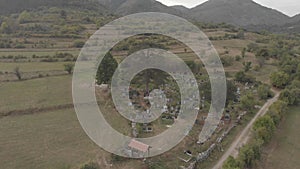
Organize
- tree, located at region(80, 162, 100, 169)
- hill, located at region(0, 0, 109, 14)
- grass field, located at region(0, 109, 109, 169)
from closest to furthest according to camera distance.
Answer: tree, located at region(80, 162, 100, 169) < grass field, located at region(0, 109, 109, 169) < hill, located at region(0, 0, 109, 14)

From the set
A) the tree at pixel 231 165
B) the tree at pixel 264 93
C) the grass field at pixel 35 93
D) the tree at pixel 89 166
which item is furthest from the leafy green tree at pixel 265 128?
the grass field at pixel 35 93

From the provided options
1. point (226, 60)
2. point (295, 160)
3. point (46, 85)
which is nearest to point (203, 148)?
point (295, 160)

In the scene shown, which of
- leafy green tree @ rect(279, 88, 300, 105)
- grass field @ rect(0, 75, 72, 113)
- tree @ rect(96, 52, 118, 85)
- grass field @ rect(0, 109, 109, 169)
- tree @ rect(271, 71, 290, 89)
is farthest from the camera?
tree @ rect(271, 71, 290, 89)

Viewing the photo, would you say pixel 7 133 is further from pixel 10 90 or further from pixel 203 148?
pixel 203 148

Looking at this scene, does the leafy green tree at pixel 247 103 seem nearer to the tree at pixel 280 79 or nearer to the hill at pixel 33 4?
the tree at pixel 280 79

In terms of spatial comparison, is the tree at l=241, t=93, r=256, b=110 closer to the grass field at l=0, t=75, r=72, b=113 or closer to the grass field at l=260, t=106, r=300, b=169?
the grass field at l=260, t=106, r=300, b=169

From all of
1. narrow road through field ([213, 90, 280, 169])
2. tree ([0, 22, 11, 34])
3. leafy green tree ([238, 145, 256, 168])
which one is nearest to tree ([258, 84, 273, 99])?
narrow road through field ([213, 90, 280, 169])
